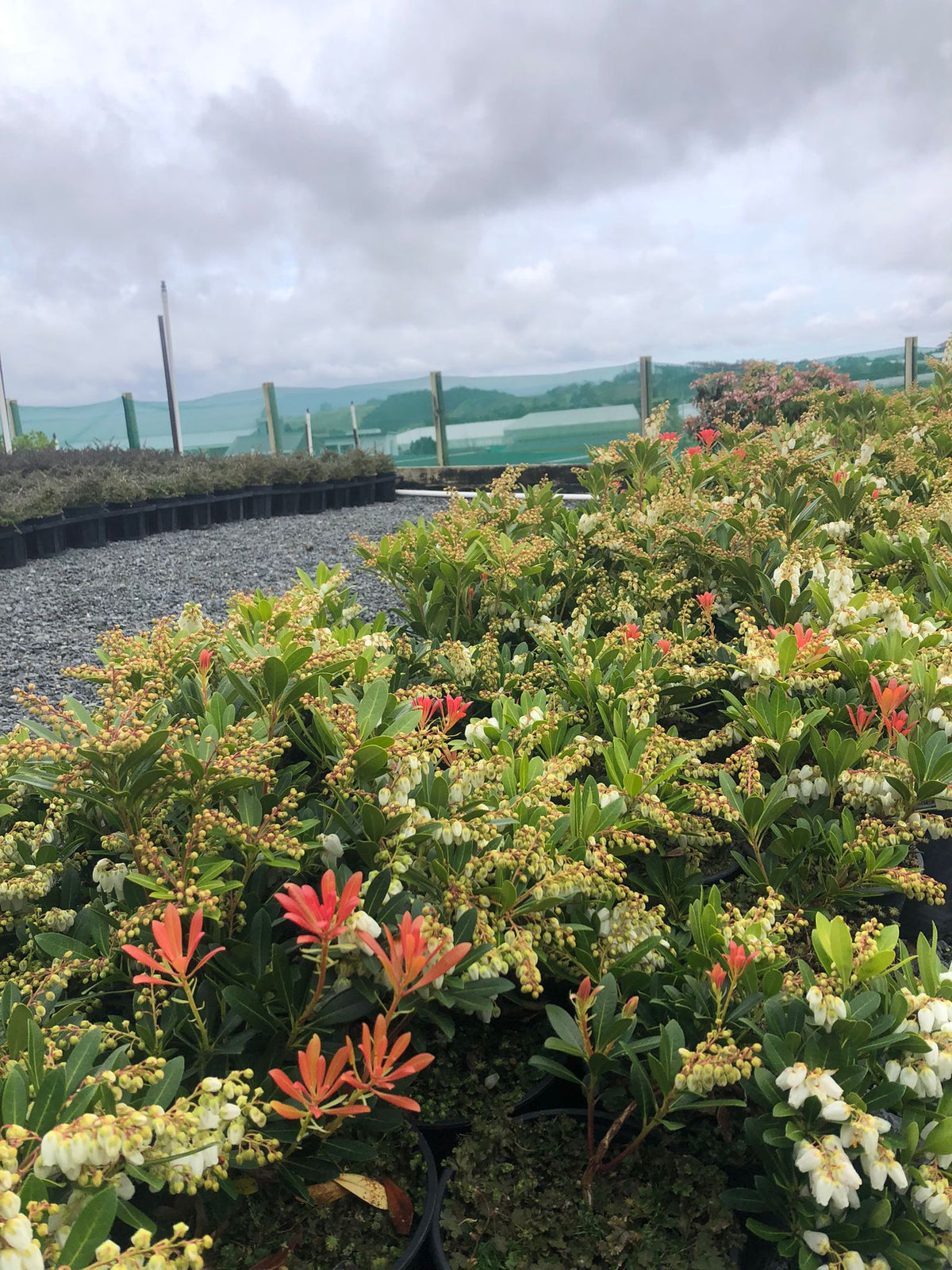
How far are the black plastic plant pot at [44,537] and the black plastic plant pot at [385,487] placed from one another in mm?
5093

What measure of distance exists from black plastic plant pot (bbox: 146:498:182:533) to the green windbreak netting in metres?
5.02

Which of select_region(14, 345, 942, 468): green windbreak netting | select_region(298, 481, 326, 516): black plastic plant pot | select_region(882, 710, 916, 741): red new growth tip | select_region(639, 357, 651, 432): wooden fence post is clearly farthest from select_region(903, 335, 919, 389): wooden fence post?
select_region(882, 710, 916, 741): red new growth tip

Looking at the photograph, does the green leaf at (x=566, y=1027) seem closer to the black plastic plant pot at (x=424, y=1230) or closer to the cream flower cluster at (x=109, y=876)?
the black plastic plant pot at (x=424, y=1230)

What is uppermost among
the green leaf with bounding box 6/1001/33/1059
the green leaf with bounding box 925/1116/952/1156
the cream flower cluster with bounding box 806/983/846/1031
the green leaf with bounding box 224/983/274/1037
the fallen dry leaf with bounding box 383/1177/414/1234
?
the green leaf with bounding box 6/1001/33/1059

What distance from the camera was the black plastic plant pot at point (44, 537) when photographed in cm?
759

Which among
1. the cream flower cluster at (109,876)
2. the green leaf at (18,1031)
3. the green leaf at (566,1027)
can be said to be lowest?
the green leaf at (566,1027)

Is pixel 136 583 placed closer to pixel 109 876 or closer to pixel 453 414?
pixel 109 876

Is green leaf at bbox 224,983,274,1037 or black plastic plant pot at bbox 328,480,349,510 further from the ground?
black plastic plant pot at bbox 328,480,349,510

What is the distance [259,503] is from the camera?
1061cm

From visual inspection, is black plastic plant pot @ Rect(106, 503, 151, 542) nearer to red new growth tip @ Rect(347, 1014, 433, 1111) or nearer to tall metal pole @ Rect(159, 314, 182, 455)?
tall metal pole @ Rect(159, 314, 182, 455)

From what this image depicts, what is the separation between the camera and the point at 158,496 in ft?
30.5

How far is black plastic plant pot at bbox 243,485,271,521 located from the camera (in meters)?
10.6

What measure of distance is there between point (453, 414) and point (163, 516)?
7277mm

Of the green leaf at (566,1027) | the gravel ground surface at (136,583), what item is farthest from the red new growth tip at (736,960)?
the gravel ground surface at (136,583)
